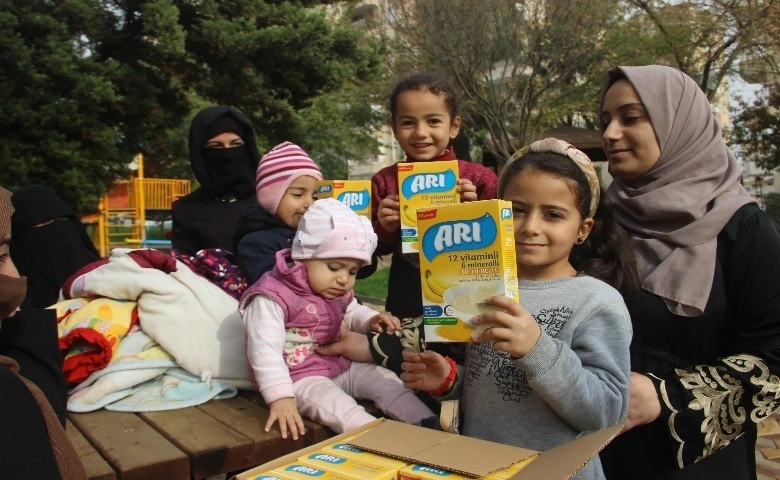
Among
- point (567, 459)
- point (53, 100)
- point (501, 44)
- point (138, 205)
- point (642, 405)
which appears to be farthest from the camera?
Answer: point (138, 205)

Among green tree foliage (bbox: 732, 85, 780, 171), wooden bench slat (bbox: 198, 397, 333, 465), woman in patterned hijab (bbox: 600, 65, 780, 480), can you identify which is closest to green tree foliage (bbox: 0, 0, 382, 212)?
wooden bench slat (bbox: 198, 397, 333, 465)

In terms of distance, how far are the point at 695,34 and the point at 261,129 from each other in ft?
30.5

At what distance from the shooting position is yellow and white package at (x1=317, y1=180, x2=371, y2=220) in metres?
2.87

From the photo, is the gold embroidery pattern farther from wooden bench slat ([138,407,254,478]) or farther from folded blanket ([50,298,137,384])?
folded blanket ([50,298,137,384])

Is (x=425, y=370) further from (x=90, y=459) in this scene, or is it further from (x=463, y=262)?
(x=90, y=459)

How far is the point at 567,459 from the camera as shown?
1480 mm

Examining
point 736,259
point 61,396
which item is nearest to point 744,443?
point 736,259

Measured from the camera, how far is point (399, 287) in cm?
314

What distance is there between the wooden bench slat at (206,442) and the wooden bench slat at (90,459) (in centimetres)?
22

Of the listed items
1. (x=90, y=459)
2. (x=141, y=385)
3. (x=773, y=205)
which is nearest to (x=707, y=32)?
(x=773, y=205)

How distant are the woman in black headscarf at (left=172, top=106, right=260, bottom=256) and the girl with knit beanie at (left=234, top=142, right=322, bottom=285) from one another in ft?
2.13

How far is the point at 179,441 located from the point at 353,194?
1.22m

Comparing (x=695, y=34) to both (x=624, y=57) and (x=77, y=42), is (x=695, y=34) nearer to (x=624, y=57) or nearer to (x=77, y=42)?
(x=624, y=57)

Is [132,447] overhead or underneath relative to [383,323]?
underneath
